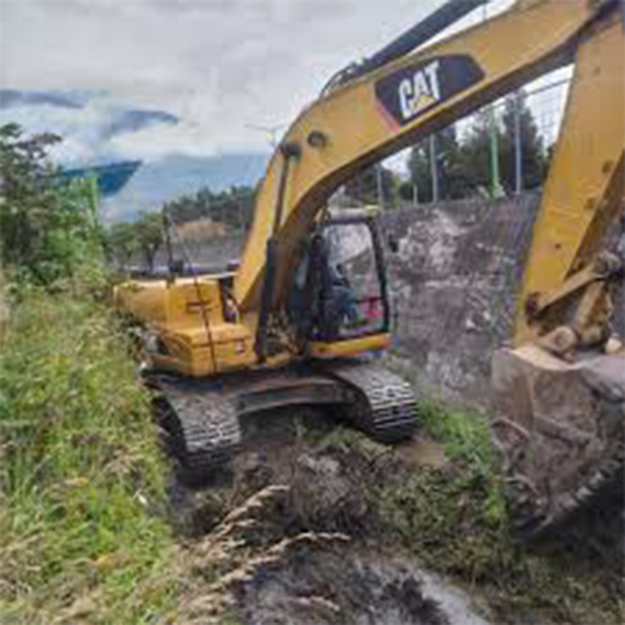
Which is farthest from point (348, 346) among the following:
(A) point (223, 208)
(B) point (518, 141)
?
(A) point (223, 208)

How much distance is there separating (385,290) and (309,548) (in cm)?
252

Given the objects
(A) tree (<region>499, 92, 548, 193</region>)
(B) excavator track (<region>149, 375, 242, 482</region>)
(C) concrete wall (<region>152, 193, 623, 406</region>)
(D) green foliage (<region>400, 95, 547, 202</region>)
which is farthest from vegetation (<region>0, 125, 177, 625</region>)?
(D) green foliage (<region>400, 95, 547, 202</region>)

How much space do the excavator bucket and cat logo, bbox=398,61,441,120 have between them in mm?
1373

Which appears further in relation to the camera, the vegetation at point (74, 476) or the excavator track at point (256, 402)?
the excavator track at point (256, 402)

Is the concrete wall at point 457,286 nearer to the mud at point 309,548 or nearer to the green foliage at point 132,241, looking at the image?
the mud at point 309,548

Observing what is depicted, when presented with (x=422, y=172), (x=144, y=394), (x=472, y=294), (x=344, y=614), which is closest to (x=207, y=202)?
(x=422, y=172)

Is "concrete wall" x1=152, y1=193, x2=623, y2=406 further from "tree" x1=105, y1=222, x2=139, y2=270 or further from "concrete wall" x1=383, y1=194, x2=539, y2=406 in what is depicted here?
"tree" x1=105, y1=222, x2=139, y2=270

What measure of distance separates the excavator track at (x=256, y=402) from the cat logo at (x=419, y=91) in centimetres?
228

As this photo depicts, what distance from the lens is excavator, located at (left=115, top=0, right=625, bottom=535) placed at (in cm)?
314

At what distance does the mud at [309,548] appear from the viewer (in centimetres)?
323

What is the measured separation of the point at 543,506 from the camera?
312cm

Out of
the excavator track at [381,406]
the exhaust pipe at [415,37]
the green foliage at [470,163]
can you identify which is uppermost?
the exhaust pipe at [415,37]

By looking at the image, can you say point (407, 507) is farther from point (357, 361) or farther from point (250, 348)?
point (357, 361)

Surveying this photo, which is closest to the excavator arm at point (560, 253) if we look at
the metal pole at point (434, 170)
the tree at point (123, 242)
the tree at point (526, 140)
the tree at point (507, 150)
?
the tree at point (507, 150)
